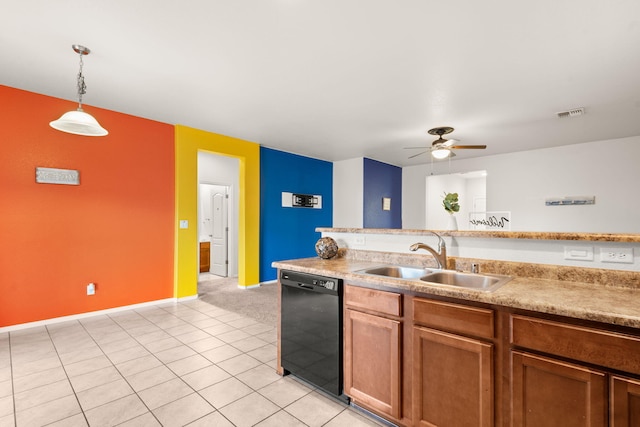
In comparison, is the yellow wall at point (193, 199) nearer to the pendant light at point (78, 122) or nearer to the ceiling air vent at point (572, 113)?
the pendant light at point (78, 122)

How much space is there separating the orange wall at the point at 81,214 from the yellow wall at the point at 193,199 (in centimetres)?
11

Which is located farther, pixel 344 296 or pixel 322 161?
pixel 322 161

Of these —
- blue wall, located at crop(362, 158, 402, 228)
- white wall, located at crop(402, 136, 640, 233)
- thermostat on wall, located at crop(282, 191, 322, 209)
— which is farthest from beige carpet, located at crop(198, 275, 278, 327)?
white wall, located at crop(402, 136, 640, 233)

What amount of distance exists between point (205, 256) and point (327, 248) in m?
5.23

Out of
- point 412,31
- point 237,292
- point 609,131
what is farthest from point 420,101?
point 237,292

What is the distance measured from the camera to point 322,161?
7.06 meters

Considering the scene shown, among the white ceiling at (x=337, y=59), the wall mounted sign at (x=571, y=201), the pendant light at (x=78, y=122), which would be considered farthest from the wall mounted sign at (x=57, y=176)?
the wall mounted sign at (x=571, y=201)

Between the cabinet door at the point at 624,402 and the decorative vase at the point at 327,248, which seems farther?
the decorative vase at the point at 327,248

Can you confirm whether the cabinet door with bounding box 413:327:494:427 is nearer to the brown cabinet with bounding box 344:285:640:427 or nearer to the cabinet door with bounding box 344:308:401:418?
the brown cabinet with bounding box 344:285:640:427

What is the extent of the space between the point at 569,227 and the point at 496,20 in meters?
5.14

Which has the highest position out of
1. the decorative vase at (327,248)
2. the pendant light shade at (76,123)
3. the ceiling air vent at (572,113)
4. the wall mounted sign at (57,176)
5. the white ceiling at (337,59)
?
the white ceiling at (337,59)

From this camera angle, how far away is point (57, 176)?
350 cm

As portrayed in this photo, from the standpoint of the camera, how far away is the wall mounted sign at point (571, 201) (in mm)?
5373

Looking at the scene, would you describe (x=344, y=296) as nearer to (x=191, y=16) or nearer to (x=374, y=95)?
(x=191, y=16)
